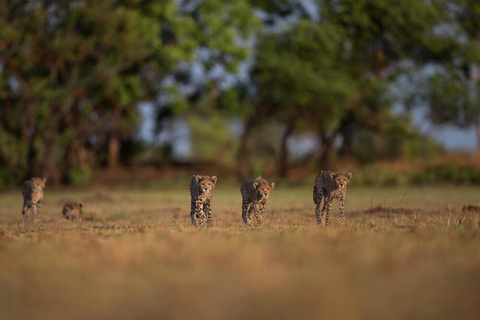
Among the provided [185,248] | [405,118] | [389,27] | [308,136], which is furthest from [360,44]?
[185,248]

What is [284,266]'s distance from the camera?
8.19m

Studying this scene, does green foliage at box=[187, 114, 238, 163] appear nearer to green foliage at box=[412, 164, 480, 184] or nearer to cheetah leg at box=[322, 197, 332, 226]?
green foliage at box=[412, 164, 480, 184]

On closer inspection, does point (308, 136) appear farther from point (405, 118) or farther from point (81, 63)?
point (81, 63)

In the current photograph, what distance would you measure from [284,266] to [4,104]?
36191mm

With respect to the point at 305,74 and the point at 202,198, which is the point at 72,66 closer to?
the point at 305,74

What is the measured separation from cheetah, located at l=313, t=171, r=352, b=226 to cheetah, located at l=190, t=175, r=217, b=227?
2.56m

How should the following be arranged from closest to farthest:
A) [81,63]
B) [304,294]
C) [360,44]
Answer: [304,294] → [81,63] → [360,44]

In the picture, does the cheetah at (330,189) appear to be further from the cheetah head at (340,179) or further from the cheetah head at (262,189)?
the cheetah head at (262,189)

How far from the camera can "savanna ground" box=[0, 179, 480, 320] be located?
6.43 meters

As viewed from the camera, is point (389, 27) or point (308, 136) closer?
point (389, 27)

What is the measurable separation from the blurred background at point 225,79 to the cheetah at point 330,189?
24449mm

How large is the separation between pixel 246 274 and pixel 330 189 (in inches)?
284

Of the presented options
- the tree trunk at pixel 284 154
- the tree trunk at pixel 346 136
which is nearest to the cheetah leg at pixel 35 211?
the tree trunk at pixel 284 154

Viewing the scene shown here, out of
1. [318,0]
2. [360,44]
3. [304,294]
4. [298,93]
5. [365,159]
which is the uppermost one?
[318,0]
